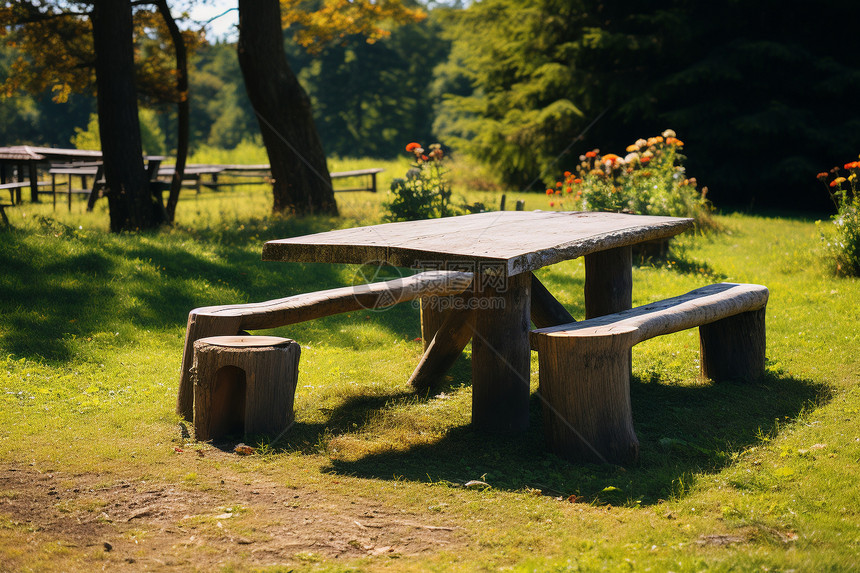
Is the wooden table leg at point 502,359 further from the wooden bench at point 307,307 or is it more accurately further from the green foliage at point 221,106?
the green foliage at point 221,106

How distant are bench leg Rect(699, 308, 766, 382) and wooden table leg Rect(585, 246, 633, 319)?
1.94ft

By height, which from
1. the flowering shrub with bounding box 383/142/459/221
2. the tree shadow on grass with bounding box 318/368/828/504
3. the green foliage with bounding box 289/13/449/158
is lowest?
the tree shadow on grass with bounding box 318/368/828/504

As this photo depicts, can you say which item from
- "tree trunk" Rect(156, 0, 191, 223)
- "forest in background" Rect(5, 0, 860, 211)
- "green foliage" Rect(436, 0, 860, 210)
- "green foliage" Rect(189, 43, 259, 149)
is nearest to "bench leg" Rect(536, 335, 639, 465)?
"tree trunk" Rect(156, 0, 191, 223)

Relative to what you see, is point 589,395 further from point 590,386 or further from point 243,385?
point 243,385

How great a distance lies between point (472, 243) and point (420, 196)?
5.38 m

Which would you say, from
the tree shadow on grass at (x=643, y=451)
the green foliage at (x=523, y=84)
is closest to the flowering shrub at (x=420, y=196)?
the tree shadow on grass at (x=643, y=451)

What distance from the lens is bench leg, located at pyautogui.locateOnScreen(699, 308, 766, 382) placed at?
16.1ft

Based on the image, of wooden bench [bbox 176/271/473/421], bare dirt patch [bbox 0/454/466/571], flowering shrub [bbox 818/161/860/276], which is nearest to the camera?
bare dirt patch [bbox 0/454/466/571]

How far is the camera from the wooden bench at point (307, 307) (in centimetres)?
394

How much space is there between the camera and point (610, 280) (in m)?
5.27

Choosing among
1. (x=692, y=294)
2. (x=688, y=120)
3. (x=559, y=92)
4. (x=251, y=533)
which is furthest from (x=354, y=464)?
(x=559, y=92)

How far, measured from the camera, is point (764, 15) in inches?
616

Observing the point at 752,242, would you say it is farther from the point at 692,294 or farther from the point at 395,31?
the point at 395,31

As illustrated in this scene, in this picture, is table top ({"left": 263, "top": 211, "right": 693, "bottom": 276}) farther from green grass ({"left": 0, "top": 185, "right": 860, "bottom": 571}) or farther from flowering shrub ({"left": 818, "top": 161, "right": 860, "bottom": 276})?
flowering shrub ({"left": 818, "top": 161, "right": 860, "bottom": 276})
